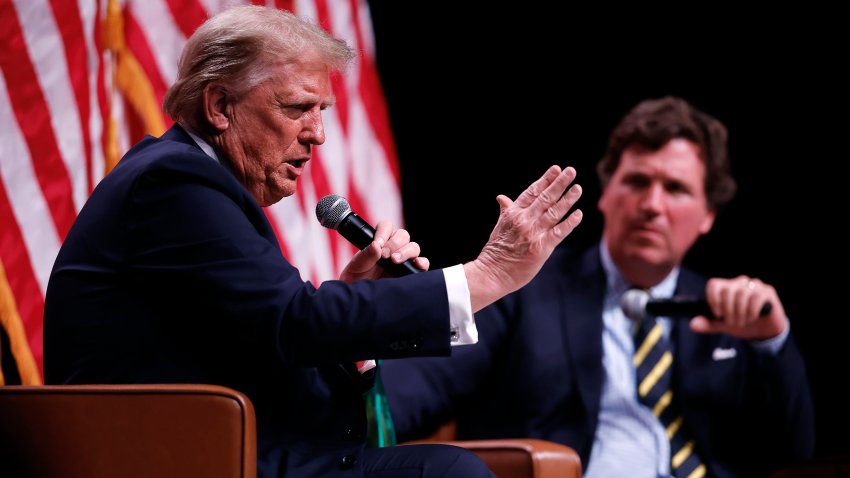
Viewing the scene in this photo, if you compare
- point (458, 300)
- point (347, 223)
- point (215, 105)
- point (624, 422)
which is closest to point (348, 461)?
point (458, 300)

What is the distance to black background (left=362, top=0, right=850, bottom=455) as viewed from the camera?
332cm

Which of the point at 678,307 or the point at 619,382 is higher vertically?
the point at 678,307

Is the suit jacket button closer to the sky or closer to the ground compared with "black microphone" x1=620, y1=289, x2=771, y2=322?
closer to the sky

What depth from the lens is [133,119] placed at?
226 centimetres

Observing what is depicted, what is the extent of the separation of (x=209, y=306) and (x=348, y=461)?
0.99ft

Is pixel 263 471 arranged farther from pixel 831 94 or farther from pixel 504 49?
pixel 831 94

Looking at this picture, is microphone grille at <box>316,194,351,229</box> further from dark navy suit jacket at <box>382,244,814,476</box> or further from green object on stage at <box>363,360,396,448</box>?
dark navy suit jacket at <box>382,244,814,476</box>

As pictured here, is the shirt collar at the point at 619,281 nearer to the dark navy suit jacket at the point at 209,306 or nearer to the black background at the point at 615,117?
the black background at the point at 615,117

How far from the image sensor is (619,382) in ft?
8.38

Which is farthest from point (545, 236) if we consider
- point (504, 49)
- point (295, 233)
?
point (504, 49)

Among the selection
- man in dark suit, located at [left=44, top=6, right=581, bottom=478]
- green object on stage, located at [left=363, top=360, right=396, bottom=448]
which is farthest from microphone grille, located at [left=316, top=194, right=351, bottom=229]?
green object on stage, located at [left=363, top=360, right=396, bottom=448]

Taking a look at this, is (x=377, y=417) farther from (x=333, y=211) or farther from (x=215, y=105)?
(x=215, y=105)

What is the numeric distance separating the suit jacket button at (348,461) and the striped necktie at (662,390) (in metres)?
1.20

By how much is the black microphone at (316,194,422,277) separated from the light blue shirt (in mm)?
1064
